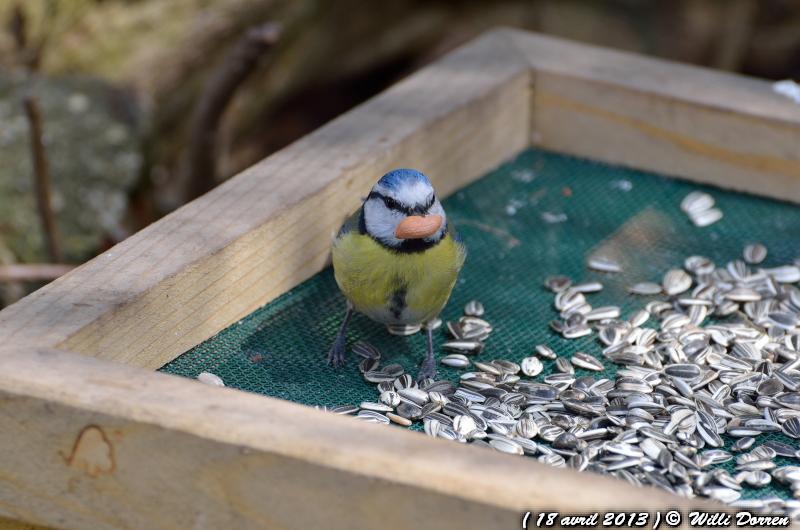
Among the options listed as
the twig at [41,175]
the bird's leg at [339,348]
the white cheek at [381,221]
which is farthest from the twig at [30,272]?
the white cheek at [381,221]

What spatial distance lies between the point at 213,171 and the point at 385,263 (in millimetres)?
1527

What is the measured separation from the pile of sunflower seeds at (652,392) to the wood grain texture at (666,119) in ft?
1.48

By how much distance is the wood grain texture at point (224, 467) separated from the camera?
1.84 metres

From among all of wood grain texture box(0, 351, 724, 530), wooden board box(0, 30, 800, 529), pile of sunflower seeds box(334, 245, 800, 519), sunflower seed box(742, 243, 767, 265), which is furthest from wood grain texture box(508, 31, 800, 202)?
wood grain texture box(0, 351, 724, 530)

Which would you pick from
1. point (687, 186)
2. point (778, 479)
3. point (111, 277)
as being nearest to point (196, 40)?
point (687, 186)

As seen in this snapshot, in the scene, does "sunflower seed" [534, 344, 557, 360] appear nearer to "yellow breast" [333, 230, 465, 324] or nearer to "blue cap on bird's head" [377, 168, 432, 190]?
"yellow breast" [333, 230, 465, 324]

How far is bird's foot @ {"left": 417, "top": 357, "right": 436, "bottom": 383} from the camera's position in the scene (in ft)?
9.08

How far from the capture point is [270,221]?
2.90 metres

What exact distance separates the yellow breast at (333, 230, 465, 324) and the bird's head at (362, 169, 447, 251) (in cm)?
3

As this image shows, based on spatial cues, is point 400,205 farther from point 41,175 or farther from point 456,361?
point 41,175

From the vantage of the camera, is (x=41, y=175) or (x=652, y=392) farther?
(x=41, y=175)

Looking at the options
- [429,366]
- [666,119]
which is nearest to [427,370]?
[429,366]

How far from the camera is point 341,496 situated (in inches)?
74.9

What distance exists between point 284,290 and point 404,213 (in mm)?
449
